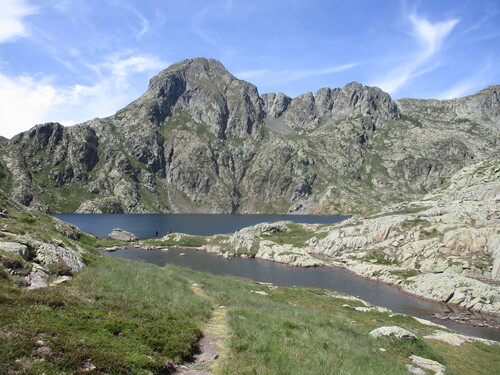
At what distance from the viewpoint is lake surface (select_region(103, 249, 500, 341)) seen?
57531 millimetres

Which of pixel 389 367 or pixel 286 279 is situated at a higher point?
pixel 389 367

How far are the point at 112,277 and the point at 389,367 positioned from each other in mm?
19472

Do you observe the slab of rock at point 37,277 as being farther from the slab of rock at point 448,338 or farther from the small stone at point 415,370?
the slab of rock at point 448,338

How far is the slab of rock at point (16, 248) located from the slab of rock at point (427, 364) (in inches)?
1057

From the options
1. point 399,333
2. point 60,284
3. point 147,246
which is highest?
point 60,284

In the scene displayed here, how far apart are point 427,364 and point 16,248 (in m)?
28.4

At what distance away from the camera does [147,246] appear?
120625mm

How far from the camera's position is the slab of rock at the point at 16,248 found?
Answer: 18.2 meters

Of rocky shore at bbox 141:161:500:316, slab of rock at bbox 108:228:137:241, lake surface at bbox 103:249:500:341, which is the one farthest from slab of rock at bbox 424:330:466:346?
slab of rock at bbox 108:228:137:241

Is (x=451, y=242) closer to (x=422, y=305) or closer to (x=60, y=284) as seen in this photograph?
A: (x=422, y=305)

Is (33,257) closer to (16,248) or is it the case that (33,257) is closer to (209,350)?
(16,248)

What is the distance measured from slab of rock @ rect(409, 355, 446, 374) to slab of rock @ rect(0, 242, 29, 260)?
88.0 ft

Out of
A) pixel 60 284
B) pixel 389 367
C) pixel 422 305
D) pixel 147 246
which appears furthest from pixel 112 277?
pixel 147 246

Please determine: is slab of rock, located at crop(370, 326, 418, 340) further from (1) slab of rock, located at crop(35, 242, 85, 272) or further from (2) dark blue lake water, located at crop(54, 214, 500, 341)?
(2) dark blue lake water, located at crop(54, 214, 500, 341)
